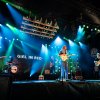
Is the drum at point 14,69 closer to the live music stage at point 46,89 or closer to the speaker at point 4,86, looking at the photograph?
the live music stage at point 46,89

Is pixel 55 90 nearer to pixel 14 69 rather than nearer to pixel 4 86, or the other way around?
pixel 4 86

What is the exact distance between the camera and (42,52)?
13.2 meters

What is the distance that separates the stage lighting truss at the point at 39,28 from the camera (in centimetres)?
1205

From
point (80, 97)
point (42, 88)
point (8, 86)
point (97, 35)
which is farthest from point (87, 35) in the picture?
point (8, 86)

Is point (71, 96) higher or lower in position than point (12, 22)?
lower

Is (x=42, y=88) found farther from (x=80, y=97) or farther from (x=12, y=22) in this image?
(x=12, y=22)

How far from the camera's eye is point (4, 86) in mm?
4570

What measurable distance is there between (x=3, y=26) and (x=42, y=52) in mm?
3168

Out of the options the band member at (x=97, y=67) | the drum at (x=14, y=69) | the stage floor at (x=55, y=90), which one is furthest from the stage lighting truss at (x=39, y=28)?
the stage floor at (x=55, y=90)

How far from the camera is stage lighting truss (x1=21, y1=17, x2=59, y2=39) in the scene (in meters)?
12.1

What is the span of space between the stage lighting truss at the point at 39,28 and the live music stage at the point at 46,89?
6228 mm

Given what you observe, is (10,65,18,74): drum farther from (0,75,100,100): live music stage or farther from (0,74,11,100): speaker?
(0,74,11,100): speaker

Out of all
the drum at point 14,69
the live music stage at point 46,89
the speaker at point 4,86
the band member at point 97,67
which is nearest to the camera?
the speaker at point 4,86

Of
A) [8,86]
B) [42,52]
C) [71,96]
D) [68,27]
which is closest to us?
[8,86]
